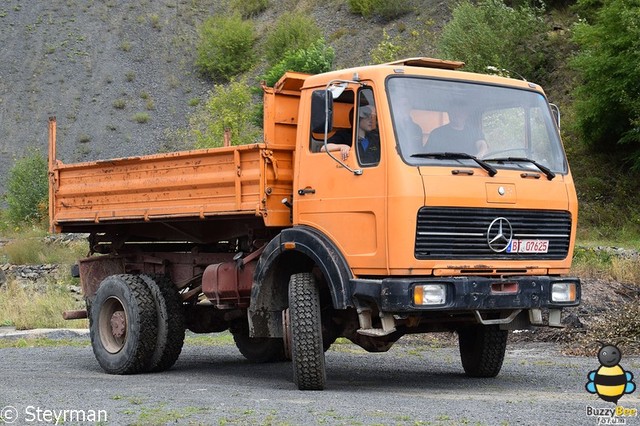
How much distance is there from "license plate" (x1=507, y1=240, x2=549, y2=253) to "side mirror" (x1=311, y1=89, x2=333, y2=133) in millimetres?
2019

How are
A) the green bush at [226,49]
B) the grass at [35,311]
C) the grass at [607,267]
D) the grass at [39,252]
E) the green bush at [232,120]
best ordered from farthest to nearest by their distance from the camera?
the green bush at [226,49] < the green bush at [232,120] < the grass at [39,252] < the grass at [35,311] < the grass at [607,267]

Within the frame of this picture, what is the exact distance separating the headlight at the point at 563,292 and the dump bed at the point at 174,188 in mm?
2696

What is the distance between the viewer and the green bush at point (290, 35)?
61.0m

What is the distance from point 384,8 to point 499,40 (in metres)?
20.5

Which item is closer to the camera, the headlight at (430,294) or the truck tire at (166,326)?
the headlight at (430,294)

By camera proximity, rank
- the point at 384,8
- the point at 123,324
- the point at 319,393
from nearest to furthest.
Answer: the point at 319,393 < the point at 123,324 < the point at 384,8

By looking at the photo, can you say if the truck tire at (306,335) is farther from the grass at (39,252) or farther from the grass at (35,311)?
the grass at (39,252)

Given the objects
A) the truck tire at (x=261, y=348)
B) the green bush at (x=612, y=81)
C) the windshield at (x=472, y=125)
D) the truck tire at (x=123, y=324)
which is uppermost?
the green bush at (x=612, y=81)

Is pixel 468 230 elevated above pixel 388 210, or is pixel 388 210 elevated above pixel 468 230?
pixel 388 210

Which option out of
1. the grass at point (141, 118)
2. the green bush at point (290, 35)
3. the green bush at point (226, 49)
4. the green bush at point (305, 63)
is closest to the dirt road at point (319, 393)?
the green bush at point (305, 63)

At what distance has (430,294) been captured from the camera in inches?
379

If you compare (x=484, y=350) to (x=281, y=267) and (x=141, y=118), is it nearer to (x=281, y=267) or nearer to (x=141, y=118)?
(x=281, y=267)

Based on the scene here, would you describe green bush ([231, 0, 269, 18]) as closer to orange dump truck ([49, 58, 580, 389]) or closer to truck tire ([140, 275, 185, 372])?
truck tire ([140, 275, 185, 372])

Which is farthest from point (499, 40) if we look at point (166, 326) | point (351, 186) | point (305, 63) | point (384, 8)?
point (351, 186)
